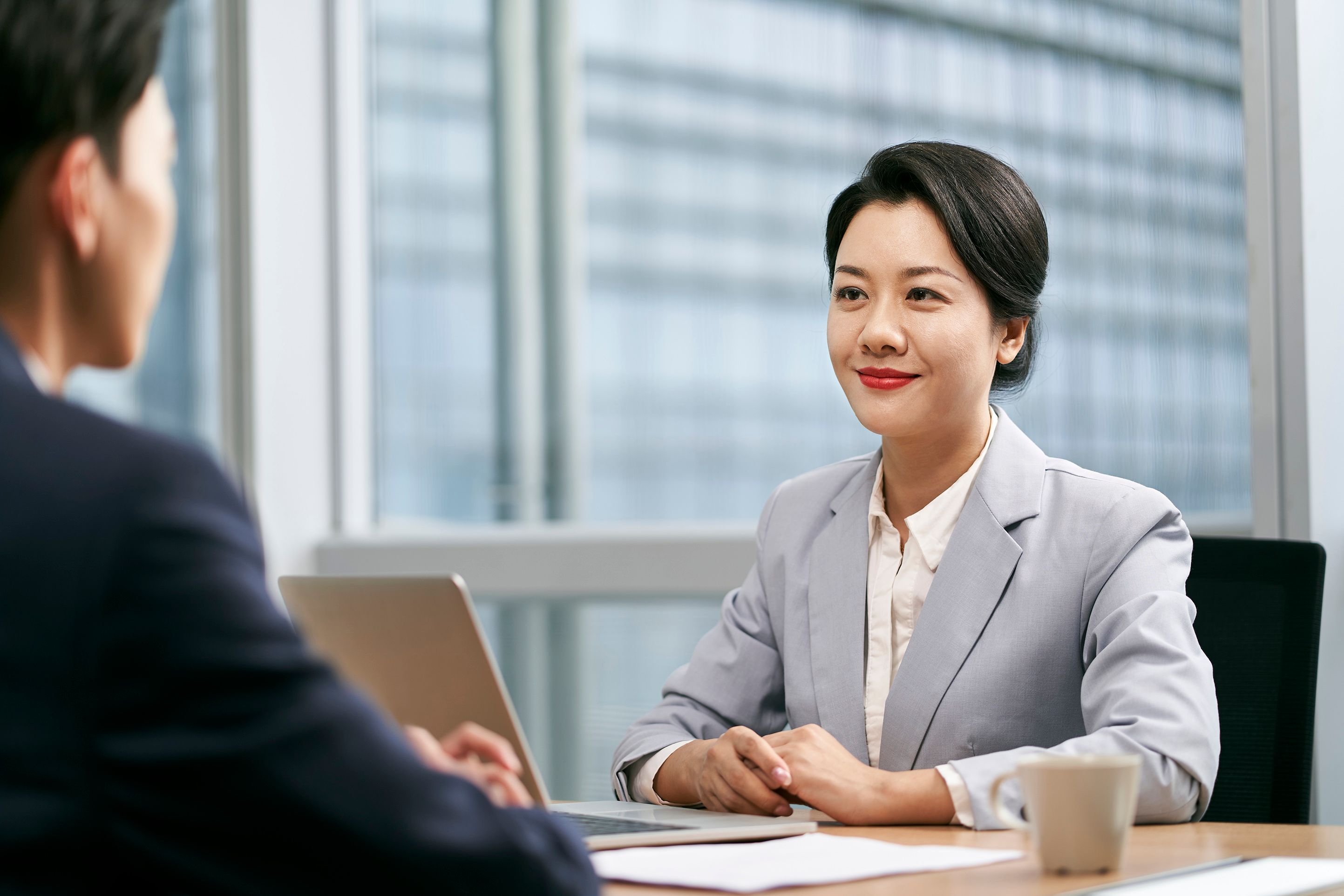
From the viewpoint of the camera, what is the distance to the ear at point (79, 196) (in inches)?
28.5

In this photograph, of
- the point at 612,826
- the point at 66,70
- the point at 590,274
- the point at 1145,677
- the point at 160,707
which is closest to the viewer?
the point at 160,707

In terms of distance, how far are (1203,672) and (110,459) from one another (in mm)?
1189

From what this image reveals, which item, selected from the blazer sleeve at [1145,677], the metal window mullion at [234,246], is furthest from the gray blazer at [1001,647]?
the metal window mullion at [234,246]

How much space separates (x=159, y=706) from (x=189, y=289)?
2.82m

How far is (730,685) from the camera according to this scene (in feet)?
5.86

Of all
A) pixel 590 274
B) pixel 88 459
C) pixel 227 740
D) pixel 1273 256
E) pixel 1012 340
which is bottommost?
pixel 227 740

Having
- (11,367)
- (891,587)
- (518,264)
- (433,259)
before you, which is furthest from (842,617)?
(433,259)

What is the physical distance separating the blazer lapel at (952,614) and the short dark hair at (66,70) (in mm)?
1128

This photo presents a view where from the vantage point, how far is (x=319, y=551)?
312 centimetres

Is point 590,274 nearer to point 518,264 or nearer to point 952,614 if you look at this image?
point 518,264

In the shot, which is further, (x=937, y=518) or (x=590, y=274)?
(x=590, y=274)

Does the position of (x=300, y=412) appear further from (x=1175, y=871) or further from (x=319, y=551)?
(x=1175, y=871)

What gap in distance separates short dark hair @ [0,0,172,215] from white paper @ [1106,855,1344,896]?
841 mm

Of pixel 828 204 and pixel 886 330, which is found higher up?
pixel 828 204
